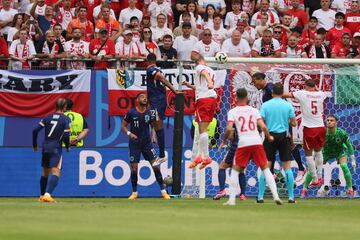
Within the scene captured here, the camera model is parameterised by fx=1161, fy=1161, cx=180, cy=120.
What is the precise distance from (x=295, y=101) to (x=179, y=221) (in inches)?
Answer: 478

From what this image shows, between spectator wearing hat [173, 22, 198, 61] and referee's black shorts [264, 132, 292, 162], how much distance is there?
9.04 meters

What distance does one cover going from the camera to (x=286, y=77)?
94.8ft

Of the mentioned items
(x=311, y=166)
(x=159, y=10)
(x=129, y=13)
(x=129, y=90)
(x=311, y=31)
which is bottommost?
(x=311, y=166)

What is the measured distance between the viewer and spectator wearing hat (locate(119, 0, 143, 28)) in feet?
108

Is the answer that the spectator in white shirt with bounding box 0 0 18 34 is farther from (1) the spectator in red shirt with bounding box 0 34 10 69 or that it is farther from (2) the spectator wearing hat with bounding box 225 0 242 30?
(2) the spectator wearing hat with bounding box 225 0 242 30

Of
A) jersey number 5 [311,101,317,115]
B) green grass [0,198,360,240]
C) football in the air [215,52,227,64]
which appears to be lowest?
green grass [0,198,360,240]

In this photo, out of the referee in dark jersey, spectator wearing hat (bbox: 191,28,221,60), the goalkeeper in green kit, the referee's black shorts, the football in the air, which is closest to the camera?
the referee in dark jersey

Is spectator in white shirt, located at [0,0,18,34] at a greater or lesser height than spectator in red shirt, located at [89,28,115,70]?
greater

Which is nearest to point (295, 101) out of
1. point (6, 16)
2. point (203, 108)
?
point (203, 108)

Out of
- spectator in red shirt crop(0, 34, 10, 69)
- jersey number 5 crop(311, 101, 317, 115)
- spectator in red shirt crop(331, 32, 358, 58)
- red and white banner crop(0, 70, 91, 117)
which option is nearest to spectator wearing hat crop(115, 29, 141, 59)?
red and white banner crop(0, 70, 91, 117)

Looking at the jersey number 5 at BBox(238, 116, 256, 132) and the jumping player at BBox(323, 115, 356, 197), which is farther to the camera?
the jumping player at BBox(323, 115, 356, 197)

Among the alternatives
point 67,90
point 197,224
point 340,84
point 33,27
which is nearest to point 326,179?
point 340,84

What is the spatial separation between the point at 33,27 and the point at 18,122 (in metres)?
2.92

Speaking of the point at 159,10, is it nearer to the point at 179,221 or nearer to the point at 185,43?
the point at 185,43
